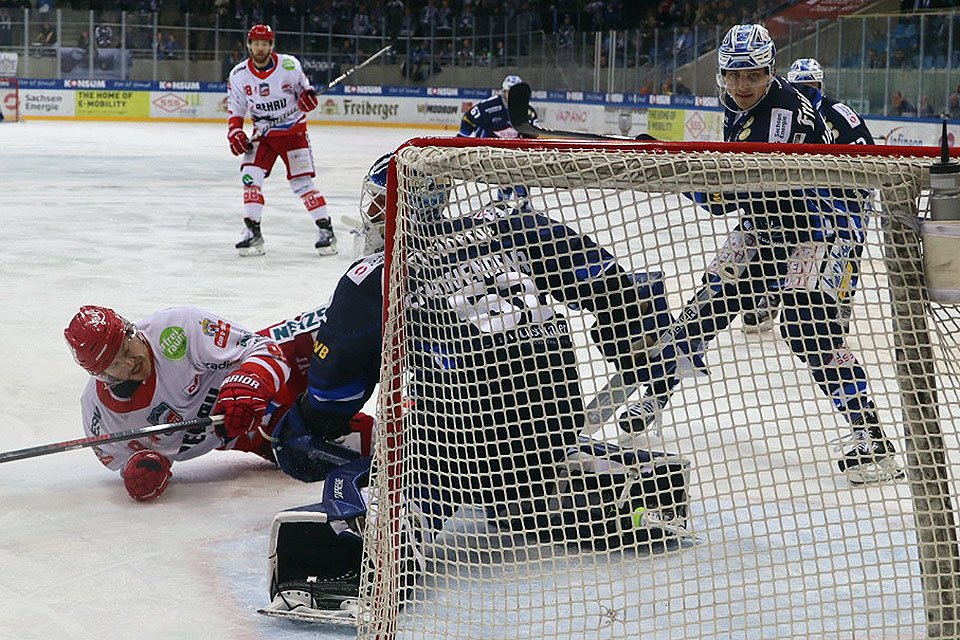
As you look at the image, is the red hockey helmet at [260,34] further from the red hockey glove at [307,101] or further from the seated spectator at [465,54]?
the seated spectator at [465,54]

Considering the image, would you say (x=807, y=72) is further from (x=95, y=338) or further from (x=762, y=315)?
(x=95, y=338)

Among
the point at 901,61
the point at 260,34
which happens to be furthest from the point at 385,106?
the point at 260,34

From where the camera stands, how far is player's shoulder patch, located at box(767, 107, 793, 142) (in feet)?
10.8

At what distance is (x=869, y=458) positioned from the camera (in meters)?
2.31

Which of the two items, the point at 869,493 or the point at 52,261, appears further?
the point at 52,261

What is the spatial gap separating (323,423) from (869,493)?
1.22 m

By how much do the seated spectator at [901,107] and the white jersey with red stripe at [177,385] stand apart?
9854mm

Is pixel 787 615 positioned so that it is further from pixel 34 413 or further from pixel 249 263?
pixel 249 263

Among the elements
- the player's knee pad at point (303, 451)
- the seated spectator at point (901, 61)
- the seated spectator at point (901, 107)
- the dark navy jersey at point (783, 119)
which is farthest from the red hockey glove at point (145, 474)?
the seated spectator at point (901, 61)

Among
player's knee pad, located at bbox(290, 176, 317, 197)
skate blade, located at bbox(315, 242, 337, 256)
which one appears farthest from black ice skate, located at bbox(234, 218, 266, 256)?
player's knee pad, located at bbox(290, 176, 317, 197)

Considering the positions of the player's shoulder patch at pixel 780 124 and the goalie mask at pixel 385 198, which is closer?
the goalie mask at pixel 385 198

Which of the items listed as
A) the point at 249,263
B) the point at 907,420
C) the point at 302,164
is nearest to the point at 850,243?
the point at 907,420

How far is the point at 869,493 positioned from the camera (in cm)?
221

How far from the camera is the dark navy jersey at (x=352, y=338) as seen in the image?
2559 millimetres
